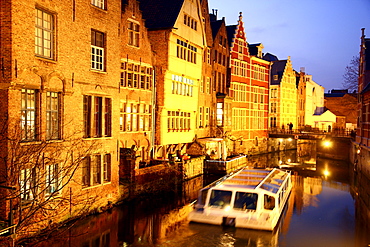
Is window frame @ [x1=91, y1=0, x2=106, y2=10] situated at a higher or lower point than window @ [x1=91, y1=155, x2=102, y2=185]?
higher

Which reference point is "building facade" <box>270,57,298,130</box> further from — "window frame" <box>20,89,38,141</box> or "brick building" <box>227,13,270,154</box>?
"window frame" <box>20,89,38,141</box>

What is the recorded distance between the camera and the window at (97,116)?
17688 mm

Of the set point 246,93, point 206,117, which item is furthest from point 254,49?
point 206,117

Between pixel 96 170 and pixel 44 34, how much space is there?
21.7 feet

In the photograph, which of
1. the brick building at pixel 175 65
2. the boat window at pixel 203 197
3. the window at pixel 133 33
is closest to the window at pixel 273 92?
the brick building at pixel 175 65

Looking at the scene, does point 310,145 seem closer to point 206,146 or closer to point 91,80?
point 206,146

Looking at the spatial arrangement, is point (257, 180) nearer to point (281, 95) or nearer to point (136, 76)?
point (136, 76)

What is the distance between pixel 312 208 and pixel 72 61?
14.9 meters

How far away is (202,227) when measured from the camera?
16672mm

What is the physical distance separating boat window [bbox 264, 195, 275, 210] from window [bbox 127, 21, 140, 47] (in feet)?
39.5

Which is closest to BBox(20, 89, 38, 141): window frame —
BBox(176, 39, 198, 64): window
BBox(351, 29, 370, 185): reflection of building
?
BBox(176, 39, 198, 64): window

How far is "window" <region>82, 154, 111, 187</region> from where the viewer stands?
1741cm

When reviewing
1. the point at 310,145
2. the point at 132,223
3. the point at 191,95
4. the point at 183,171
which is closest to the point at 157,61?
the point at 191,95

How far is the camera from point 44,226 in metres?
14.1
